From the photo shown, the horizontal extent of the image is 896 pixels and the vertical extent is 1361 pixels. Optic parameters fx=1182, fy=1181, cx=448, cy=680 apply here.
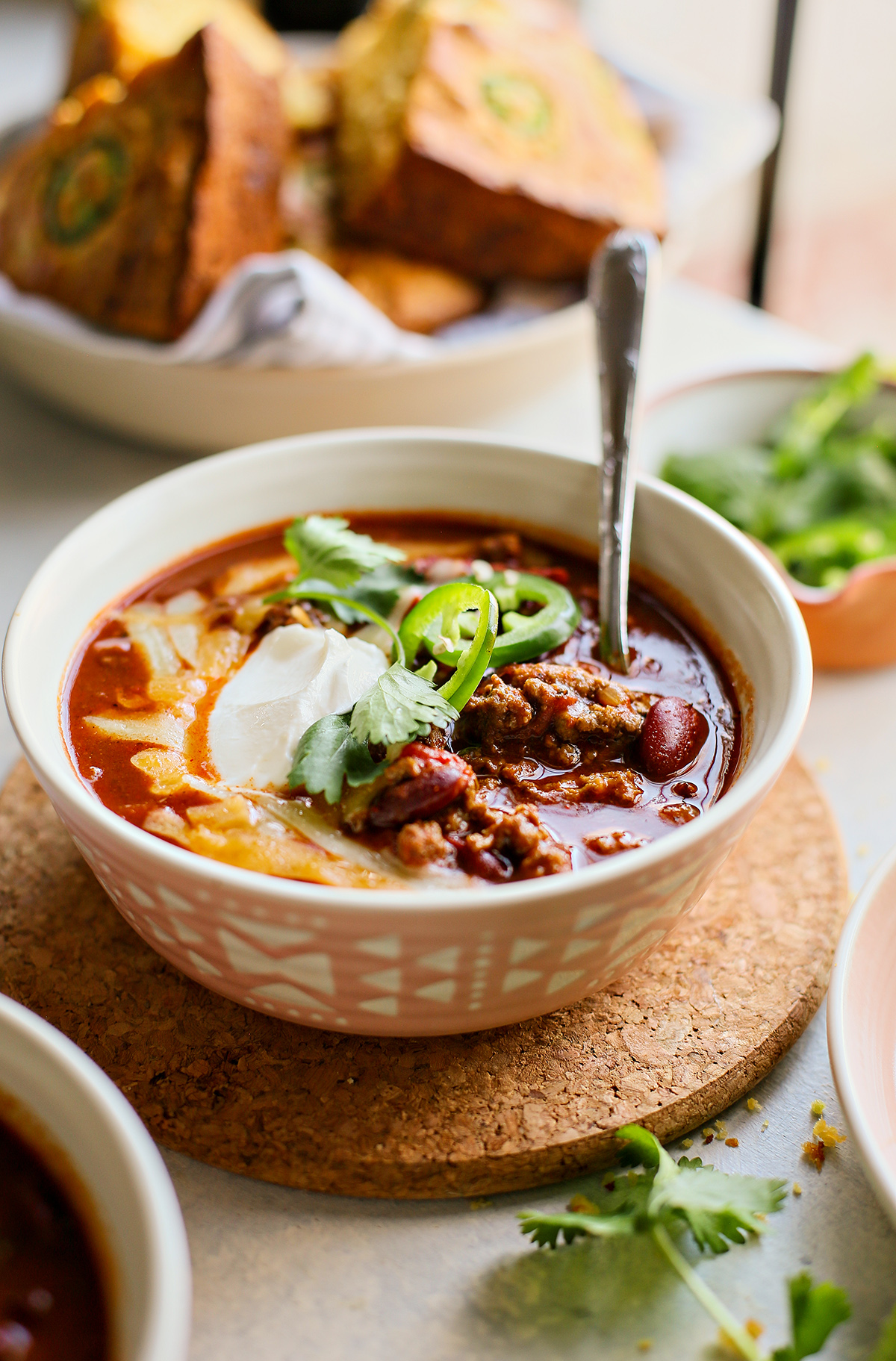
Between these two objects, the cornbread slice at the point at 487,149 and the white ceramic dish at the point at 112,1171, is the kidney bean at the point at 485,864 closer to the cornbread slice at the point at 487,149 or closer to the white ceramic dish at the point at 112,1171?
the white ceramic dish at the point at 112,1171

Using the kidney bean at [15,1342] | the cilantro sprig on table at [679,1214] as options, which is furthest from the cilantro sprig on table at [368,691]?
the kidney bean at [15,1342]

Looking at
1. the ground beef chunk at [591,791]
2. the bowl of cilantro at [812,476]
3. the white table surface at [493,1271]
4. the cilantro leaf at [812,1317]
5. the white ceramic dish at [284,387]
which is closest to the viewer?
the cilantro leaf at [812,1317]

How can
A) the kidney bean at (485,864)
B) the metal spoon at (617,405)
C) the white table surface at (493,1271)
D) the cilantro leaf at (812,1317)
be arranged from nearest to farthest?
the cilantro leaf at (812,1317) → the white table surface at (493,1271) → the kidney bean at (485,864) → the metal spoon at (617,405)

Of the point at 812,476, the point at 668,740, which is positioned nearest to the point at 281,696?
the point at 668,740

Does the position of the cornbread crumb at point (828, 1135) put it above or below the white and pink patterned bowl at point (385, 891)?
below

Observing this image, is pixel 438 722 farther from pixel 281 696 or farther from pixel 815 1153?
pixel 815 1153
